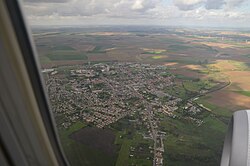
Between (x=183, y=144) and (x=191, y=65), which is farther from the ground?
(x=191, y=65)

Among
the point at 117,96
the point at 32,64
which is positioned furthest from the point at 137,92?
the point at 32,64

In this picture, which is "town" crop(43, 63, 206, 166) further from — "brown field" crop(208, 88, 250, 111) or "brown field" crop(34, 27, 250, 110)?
"brown field" crop(208, 88, 250, 111)

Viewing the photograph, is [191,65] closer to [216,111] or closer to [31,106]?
[216,111]

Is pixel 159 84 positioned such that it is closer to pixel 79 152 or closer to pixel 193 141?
pixel 193 141

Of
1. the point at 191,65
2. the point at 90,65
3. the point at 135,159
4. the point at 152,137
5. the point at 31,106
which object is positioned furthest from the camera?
the point at 191,65

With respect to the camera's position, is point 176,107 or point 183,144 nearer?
point 183,144

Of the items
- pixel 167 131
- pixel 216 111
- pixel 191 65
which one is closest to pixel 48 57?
pixel 167 131

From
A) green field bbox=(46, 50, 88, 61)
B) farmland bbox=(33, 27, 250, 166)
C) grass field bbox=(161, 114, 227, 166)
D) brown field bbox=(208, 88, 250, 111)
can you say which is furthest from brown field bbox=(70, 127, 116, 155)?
brown field bbox=(208, 88, 250, 111)

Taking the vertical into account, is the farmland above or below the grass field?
above
